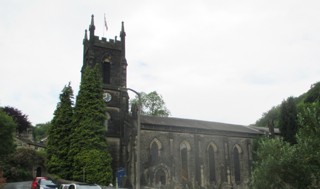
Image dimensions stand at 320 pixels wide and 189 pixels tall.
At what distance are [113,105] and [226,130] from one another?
16307 millimetres

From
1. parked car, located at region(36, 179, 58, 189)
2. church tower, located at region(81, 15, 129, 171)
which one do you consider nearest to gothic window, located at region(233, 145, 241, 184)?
church tower, located at region(81, 15, 129, 171)

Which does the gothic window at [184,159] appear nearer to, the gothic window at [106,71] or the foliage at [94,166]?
the foliage at [94,166]

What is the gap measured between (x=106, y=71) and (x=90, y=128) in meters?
9.93

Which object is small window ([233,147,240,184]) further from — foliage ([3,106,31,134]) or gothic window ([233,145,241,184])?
foliage ([3,106,31,134])

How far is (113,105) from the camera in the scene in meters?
50.2

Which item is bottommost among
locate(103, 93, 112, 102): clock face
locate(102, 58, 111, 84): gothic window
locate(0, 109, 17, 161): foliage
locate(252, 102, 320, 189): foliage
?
locate(252, 102, 320, 189): foliage

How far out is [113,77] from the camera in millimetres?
51281

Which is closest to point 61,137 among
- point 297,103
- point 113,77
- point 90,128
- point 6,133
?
point 90,128

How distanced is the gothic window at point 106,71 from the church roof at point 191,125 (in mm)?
7108

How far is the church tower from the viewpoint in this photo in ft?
160

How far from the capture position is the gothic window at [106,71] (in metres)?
51.2

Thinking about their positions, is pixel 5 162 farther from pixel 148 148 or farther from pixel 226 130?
pixel 226 130

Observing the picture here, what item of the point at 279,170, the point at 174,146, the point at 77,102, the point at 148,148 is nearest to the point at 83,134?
the point at 77,102

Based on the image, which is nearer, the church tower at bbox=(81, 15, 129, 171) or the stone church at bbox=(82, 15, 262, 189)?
the stone church at bbox=(82, 15, 262, 189)
